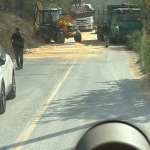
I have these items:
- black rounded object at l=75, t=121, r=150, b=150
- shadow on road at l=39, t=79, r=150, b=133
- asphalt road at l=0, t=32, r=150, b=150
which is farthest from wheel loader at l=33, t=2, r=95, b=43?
black rounded object at l=75, t=121, r=150, b=150

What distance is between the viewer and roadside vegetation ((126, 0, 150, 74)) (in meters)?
18.8

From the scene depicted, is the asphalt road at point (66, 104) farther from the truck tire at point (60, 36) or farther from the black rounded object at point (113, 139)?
the truck tire at point (60, 36)

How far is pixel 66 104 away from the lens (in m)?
11.4

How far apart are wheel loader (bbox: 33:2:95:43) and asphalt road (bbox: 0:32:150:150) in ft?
52.1

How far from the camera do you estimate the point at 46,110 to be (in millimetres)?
10594

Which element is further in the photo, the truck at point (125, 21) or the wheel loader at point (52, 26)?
the wheel loader at point (52, 26)

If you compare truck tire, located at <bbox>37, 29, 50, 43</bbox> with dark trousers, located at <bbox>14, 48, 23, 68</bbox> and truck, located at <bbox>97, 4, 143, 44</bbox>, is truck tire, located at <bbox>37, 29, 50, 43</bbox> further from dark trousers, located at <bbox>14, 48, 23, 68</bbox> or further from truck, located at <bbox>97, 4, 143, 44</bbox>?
dark trousers, located at <bbox>14, 48, 23, 68</bbox>

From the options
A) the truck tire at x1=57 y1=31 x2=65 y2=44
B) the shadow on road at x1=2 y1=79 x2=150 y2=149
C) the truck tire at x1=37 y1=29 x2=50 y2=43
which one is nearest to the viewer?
the shadow on road at x1=2 y1=79 x2=150 y2=149

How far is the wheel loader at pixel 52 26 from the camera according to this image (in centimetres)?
3725

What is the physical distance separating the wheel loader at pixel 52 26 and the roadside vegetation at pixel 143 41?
634cm

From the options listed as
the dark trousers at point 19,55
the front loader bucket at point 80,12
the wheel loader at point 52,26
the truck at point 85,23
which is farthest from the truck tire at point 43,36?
the dark trousers at point 19,55

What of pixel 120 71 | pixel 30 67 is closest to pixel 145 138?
pixel 120 71

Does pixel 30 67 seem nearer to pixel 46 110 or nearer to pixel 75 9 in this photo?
pixel 46 110

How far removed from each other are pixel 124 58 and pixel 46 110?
14.8 m
